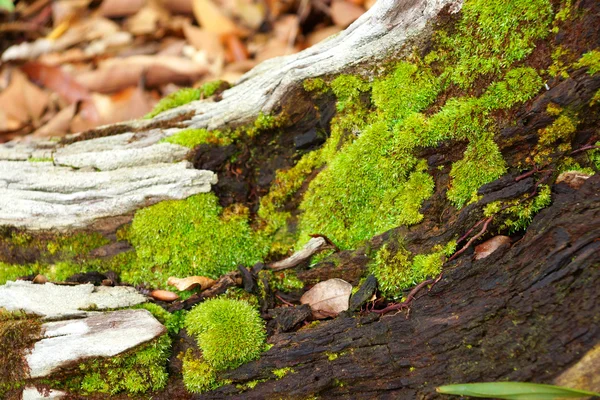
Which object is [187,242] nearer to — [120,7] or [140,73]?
[140,73]

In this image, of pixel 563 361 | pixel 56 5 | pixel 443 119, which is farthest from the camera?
pixel 56 5

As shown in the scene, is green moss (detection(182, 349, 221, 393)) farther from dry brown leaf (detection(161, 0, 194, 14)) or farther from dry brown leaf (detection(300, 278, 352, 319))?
dry brown leaf (detection(161, 0, 194, 14))

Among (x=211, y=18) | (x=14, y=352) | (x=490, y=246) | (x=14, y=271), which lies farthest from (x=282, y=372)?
(x=211, y=18)

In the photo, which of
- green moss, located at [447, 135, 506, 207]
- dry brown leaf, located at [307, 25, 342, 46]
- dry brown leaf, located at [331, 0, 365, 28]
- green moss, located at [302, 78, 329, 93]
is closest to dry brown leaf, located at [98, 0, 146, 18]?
dry brown leaf, located at [307, 25, 342, 46]

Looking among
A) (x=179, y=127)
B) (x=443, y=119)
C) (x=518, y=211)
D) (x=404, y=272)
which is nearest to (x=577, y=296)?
(x=518, y=211)

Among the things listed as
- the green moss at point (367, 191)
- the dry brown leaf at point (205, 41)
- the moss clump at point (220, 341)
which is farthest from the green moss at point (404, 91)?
the dry brown leaf at point (205, 41)

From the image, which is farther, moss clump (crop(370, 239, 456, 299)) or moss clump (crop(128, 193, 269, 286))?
moss clump (crop(128, 193, 269, 286))

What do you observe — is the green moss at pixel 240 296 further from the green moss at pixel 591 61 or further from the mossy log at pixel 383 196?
the green moss at pixel 591 61

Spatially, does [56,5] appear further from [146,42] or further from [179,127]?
[179,127]
